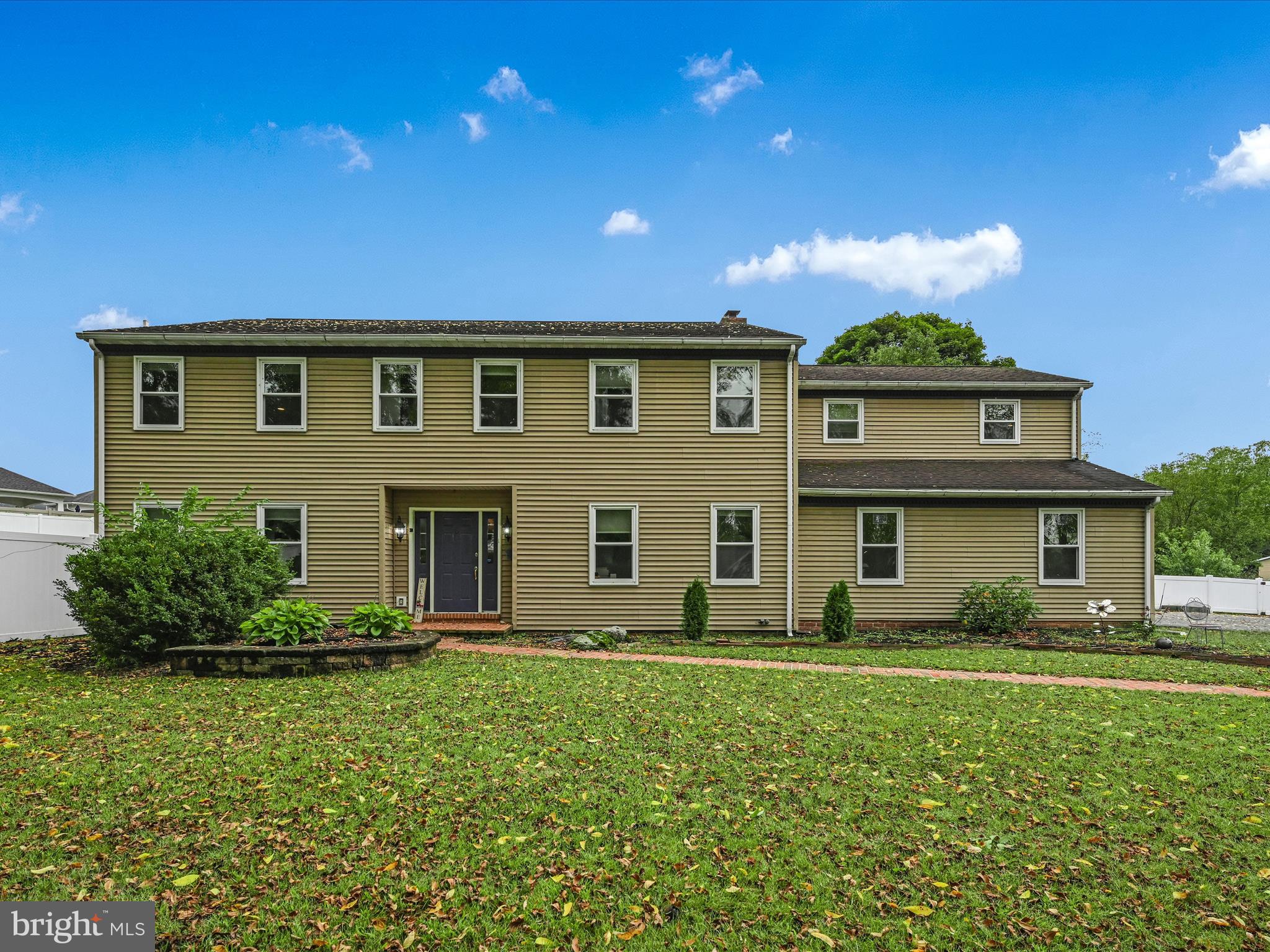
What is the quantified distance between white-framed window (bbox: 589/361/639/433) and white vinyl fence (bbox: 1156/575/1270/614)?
1813 cm

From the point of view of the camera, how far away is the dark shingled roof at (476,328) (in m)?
13.3

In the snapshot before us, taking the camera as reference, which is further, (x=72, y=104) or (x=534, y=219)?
(x=534, y=219)

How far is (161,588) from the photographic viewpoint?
8.88m

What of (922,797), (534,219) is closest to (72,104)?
(534,219)

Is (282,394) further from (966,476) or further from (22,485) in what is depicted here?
(22,485)

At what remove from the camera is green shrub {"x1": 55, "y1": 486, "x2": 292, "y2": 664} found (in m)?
8.91

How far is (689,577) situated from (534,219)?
13.7 m

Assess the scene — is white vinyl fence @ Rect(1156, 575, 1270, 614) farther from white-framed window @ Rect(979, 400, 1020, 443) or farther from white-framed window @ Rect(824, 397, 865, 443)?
white-framed window @ Rect(824, 397, 865, 443)

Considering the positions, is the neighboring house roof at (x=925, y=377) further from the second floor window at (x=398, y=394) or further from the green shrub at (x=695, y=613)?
the second floor window at (x=398, y=394)

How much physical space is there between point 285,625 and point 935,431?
15.0 meters

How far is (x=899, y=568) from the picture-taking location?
14875 mm

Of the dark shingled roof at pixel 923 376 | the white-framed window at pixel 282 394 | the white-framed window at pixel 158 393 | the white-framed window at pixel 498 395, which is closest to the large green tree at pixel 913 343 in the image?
the dark shingled roof at pixel 923 376

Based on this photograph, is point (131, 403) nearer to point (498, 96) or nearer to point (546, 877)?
point (498, 96)

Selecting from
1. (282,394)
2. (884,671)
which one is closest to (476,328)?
(282,394)
